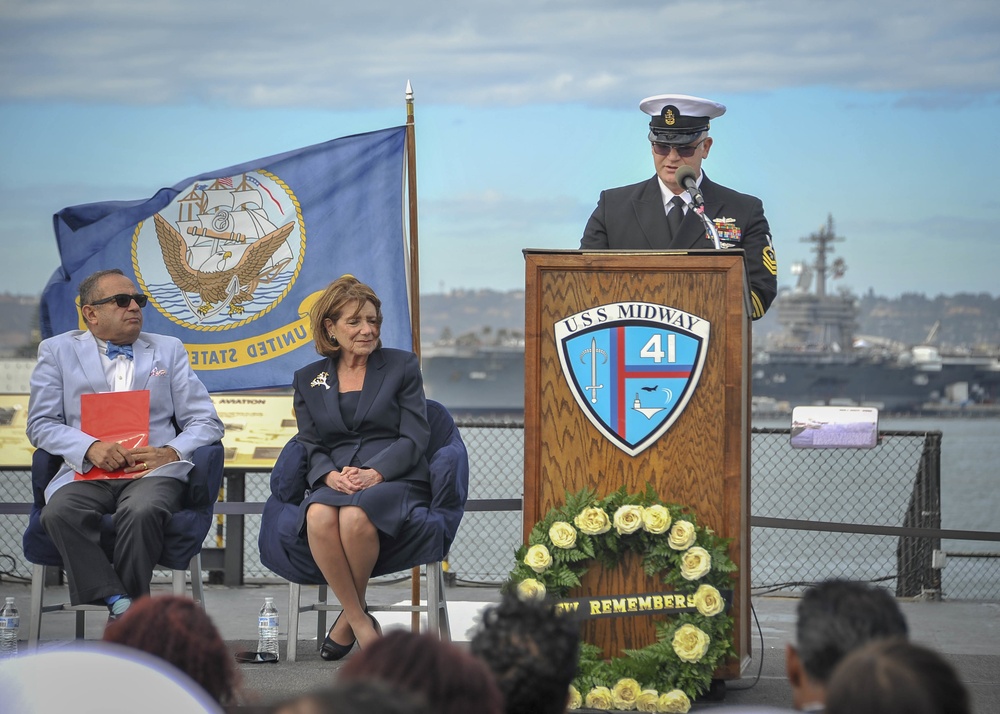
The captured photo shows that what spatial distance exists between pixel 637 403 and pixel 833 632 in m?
1.67

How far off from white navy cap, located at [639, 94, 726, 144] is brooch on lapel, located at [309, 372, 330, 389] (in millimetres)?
1412

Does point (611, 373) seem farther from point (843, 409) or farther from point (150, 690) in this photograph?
point (843, 409)

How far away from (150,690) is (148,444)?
2941 mm

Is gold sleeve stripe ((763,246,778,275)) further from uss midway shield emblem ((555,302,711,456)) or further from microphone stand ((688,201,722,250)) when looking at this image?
uss midway shield emblem ((555,302,711,456))

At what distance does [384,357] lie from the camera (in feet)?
14.3

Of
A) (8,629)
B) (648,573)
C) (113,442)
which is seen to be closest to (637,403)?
(648,573)

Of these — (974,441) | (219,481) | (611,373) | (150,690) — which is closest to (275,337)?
(219,481)

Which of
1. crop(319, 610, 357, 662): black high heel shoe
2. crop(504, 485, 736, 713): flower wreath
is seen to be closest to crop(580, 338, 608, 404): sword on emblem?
crop(504, 485, 736, 713): flower wreath

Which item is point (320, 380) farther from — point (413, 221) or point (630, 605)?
point (630, 605)

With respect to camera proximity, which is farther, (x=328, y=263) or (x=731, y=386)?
(x=328, y=263)

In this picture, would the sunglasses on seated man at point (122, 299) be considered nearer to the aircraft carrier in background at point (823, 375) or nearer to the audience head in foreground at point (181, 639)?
the audience head in foreground at point (181, 639)

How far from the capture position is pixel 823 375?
42.3 metres

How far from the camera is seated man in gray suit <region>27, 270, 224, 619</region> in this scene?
12.8ft

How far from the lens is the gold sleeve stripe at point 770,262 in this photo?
3932 millimetres
